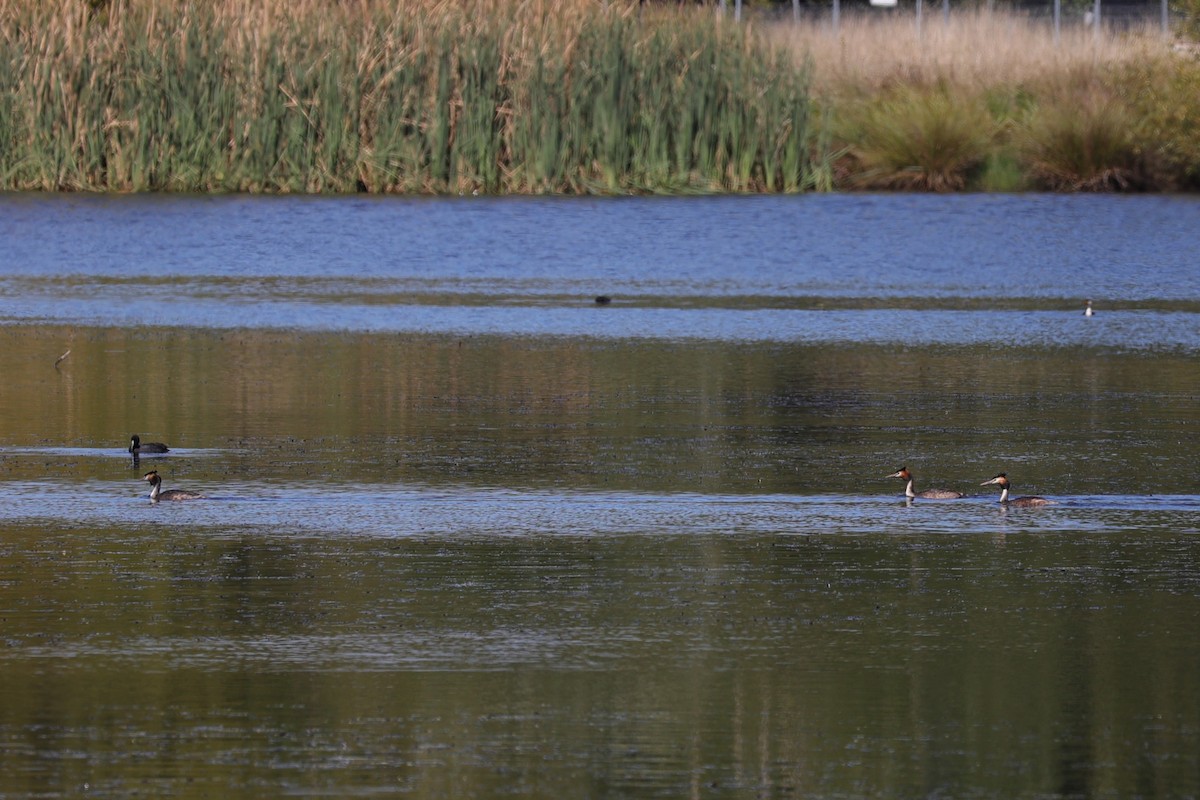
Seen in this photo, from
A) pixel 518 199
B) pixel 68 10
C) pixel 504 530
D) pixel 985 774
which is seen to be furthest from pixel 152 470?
pixel 68 10

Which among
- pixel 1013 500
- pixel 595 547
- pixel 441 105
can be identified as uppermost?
pixel 441 105

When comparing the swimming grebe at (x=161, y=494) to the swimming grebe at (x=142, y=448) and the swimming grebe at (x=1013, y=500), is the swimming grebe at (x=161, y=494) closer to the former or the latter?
the swimming grebe at (x=142, y=448)

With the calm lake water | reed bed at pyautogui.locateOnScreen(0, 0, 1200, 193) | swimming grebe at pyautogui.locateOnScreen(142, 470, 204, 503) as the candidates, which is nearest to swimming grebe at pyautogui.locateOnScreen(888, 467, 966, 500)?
the calm lake water

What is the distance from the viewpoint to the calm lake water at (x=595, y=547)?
6.64m

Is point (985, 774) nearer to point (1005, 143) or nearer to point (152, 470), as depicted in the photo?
point (152, 470)

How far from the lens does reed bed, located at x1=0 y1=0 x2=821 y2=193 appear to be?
30109 mm

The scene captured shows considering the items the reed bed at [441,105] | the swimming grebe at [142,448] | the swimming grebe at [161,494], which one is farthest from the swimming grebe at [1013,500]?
the reed bed at [441,105]

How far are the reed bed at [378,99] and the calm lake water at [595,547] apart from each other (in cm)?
1042

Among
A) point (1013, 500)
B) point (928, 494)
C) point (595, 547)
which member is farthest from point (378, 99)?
point (595, 547)

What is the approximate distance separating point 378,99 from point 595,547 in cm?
2193

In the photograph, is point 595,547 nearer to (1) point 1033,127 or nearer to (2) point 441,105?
(2) point 441,105

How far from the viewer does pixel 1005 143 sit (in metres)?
33.9

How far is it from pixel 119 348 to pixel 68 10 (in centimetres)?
1532

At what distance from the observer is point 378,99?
30.7 m
